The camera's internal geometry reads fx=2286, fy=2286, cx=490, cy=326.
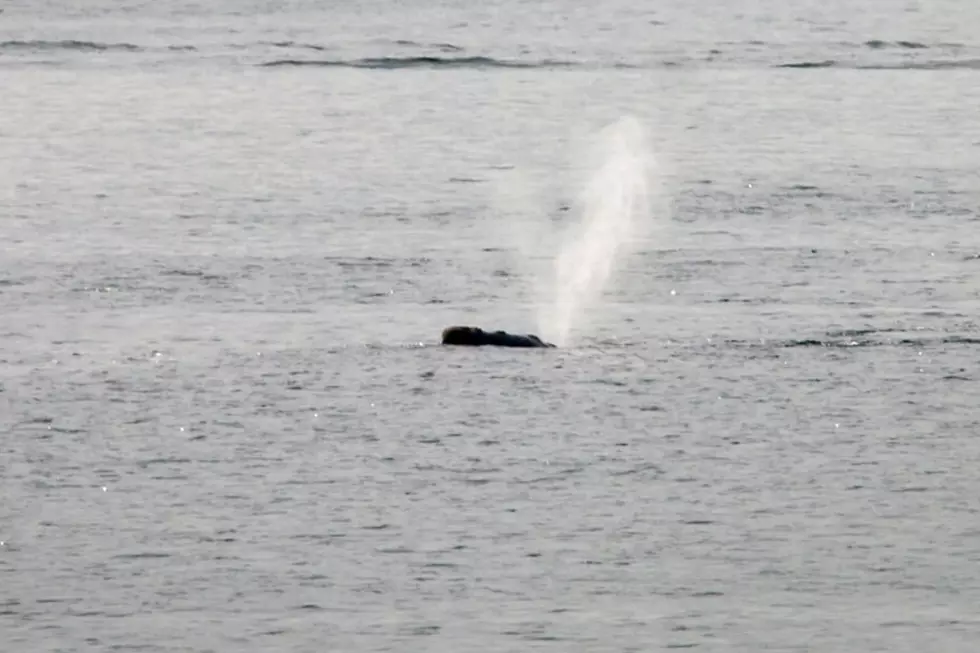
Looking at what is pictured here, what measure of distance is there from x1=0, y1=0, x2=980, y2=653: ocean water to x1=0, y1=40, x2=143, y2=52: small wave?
664 cm

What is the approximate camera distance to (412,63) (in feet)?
169

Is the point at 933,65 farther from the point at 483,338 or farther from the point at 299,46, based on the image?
the point at 483,338

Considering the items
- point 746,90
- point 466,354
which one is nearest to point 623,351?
point 466,354

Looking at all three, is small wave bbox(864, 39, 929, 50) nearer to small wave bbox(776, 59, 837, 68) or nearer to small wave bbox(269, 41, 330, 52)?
small wave bbox(776, 59, 837, 68)

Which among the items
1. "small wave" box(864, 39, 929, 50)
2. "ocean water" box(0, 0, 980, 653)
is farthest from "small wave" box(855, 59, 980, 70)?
"ocean water" box(0, 0, 980, 653)

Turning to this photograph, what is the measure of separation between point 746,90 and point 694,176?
11.1 meters

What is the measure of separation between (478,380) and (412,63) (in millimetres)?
28517

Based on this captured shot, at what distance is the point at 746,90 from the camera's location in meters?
47.8

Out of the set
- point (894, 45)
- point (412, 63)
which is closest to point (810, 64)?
point (894, 45)

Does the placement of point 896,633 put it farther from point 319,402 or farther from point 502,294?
point 502,294

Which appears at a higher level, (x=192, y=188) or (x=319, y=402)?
(x=192, y=188)

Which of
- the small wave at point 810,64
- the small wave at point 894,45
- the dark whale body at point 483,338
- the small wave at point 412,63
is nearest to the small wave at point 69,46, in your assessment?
the small wave at point 412,63

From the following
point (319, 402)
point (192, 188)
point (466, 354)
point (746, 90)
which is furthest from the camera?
point (746, 90)

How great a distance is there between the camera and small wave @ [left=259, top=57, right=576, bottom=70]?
5147cm
